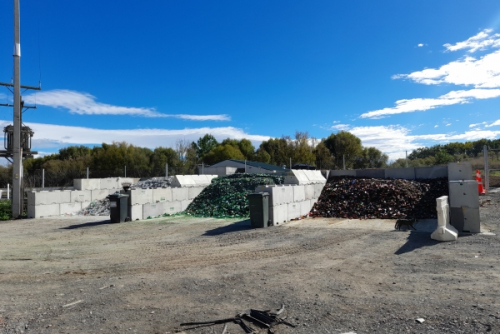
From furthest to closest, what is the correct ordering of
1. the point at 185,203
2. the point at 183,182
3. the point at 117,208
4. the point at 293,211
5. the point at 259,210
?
the point at 183,182 → the point at 185,203 → the point at 117,208 → the point at 293,211 → the point at 259,210

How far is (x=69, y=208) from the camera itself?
17.8 meters

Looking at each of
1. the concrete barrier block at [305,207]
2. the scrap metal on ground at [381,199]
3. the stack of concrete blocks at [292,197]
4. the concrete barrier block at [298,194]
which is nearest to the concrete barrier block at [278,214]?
the stack of concrete blocks at [292,197]

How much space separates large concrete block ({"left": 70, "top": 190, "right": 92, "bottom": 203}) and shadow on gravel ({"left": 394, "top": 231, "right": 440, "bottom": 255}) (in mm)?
15784

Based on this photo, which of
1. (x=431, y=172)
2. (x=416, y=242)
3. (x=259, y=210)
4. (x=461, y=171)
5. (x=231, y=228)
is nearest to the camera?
(x=416, y=242)

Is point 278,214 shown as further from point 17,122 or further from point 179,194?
point 17,122

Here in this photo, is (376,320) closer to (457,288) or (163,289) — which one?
(457,288)

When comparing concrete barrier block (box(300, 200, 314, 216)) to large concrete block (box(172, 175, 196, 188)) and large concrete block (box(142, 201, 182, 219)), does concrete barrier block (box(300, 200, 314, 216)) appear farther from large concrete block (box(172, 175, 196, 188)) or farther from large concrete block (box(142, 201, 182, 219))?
large concrete block (box(172, 175, 196, 188))

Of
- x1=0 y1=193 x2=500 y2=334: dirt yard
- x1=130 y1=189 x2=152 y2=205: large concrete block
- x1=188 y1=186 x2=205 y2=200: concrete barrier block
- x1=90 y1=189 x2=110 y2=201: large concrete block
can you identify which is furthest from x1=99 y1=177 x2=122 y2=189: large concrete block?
x1=0 y1=193 x2=500 y2=334: dirt yard

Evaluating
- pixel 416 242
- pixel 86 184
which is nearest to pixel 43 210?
pixel 86 184

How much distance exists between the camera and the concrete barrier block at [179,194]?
17.0 m

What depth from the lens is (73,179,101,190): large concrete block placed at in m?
19.1

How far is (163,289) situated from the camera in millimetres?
5574

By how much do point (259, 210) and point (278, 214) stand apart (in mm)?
1051

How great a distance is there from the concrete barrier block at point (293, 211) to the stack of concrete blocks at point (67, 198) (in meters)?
11.3
